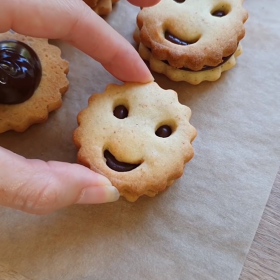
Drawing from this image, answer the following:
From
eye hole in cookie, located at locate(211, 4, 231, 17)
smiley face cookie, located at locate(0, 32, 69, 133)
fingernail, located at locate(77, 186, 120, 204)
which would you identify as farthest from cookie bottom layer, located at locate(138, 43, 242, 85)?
fingernail, located at locate(77, 186, 120, 204)

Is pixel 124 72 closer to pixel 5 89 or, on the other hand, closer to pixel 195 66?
pixel 195 66

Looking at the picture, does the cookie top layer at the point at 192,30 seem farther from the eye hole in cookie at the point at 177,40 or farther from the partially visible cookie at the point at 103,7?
the partially visible cookie at the point at 103,7

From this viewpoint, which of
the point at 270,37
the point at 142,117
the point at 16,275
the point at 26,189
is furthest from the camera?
the point at 270,37

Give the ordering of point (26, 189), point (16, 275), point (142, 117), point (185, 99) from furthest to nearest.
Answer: point (185, 99) → point (142, 117) → point (16, 275) → point (26, 189)

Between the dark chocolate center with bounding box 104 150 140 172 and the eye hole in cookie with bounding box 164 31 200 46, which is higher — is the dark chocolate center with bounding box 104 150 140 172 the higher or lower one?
the lower one

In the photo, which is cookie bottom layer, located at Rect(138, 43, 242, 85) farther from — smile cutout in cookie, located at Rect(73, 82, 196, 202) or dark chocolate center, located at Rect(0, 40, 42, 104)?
dark chocolate center, located at Rect(0, 40, 42, 104)

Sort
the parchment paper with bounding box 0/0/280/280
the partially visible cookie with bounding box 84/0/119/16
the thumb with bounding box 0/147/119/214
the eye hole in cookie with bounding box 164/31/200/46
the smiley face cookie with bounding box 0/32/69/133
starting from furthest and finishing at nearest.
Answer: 1. the partially visible cookie with bounding box 84/0/119/16
2. the eye hole in cookie with bounding box 164/31/200/46
3. the smiley face cookie with bounding box 0/32/69/133
4. the parchment paper with bounding box 0/0/280/280
5. the thumb with bounding box 0/147/119/214

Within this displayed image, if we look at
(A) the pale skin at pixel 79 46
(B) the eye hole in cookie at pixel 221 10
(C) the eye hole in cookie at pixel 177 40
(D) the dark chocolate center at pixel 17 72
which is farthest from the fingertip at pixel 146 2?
(D) the dark chocolate center at pixel 17 72

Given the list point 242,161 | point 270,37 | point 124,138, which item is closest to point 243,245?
point 242,161
